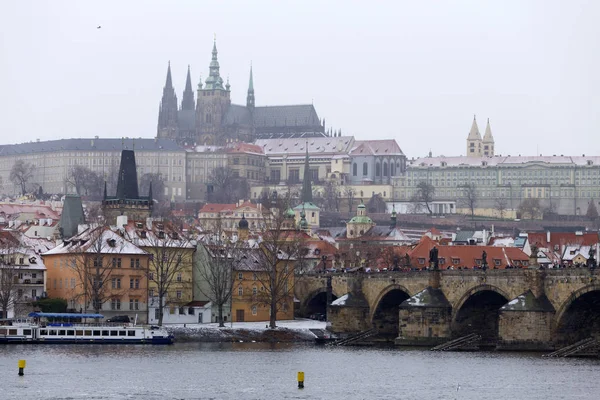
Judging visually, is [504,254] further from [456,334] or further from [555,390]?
[555,390]

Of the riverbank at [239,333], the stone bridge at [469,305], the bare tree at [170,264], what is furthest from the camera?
the bare tree at [170,264]

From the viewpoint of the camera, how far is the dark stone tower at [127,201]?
433 feet

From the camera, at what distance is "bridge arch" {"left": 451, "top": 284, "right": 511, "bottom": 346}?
9706 centimetres

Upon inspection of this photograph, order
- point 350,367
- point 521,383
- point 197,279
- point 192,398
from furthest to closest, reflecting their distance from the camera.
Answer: point 197,279 → point 350,367 → point 521,383 → point 192,398

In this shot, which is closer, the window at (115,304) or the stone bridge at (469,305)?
the stone bridge at (469,305)

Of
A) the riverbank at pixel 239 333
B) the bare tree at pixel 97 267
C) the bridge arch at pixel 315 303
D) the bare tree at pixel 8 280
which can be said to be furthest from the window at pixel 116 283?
the bridge arch at pixel 315 303

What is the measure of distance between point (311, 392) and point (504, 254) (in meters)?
54.8

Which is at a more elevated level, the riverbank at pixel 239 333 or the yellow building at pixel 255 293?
the yellow building at pixel 255 293

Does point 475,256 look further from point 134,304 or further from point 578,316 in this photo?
point 578,316

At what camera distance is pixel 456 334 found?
97.3 metres

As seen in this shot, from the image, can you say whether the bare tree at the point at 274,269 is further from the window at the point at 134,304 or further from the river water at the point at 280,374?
the river water at the point at 280,374

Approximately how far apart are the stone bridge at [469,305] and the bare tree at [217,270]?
6112 millimetres

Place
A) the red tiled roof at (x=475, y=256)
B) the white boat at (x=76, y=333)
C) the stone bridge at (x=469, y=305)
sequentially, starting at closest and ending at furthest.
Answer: the stone bridge at (x=469, y=305) → the white boat at (x=76, y=333) → the red tiled roof at (x=475, y=256)

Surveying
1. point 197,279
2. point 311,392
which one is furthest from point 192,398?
point 197,279
